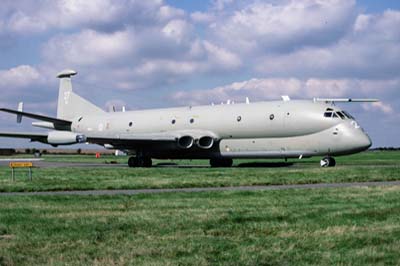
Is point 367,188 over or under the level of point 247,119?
under

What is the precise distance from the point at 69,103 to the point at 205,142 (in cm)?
1651

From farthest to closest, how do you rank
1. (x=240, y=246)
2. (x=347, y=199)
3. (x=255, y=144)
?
(x=255, y=144), (x=347, y=199), (x=240, y=246)

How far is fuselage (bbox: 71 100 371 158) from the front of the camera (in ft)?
101

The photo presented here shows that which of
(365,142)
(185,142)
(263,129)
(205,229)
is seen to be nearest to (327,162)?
(365,142)

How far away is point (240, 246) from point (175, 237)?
3.64 feet

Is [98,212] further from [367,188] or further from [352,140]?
[352,140]

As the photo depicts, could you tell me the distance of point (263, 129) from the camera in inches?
1270

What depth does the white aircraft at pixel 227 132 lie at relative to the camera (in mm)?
30844

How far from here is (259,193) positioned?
15.2 meters

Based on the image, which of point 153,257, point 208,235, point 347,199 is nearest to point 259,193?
point 347,199

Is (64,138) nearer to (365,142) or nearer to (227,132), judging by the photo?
(227,132)

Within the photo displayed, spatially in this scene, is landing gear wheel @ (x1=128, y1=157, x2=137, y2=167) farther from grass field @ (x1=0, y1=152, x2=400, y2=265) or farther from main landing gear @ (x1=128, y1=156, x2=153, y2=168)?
grass field @ (x1=0, y1=152, x2=400, y2=265)

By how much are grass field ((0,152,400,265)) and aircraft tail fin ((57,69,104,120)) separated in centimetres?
3186

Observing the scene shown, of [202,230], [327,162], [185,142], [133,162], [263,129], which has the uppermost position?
[263,129]
